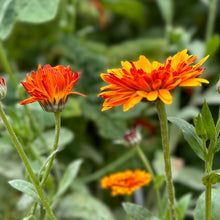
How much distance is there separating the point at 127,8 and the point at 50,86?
1.00 m

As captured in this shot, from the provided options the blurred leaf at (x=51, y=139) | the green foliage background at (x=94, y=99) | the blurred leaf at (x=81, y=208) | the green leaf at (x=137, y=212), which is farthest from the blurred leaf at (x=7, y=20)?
the green leaf at (x=137, y=212)

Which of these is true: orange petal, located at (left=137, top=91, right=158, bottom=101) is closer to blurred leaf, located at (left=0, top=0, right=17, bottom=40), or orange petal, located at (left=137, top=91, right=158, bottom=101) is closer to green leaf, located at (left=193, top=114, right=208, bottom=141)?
green leaf, located at (left=193, top=114, right=208, bottom=141)

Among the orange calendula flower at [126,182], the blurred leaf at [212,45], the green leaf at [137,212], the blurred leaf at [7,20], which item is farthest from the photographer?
the blurred leaf at [212,45]

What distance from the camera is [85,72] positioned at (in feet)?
3.89

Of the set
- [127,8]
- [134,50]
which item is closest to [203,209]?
[134,50]

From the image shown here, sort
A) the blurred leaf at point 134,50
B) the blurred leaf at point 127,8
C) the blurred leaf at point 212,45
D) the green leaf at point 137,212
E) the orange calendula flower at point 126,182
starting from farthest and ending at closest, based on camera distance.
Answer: the blurred leaf at point 127,8 → the blurred leaf at point 134,50 → the blurred leaf at point 212,45 → the orange calendula flower at point 126,182 → the green leaf at point 137,212

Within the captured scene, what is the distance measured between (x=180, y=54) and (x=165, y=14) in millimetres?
775

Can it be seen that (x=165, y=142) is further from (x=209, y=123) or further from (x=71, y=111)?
(x=71, y=111)

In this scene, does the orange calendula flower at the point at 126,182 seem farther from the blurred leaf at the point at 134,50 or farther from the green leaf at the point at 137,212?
the blurred leaf at the point at 134,50

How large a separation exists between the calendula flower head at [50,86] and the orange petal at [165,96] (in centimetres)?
9

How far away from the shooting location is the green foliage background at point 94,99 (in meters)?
0.92

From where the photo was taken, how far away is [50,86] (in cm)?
48

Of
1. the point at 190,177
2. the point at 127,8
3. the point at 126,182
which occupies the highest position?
the point at 127,8

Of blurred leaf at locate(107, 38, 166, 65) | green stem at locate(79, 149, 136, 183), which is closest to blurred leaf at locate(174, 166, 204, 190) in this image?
green stem at locate(79, 149, 136, 183)
